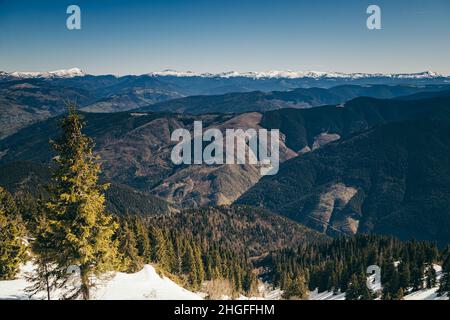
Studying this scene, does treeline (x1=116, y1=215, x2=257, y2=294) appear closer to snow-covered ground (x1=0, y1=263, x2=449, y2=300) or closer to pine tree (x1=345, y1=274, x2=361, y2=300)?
pine tree (x1=345, y1=274, x2=361, y2=300)

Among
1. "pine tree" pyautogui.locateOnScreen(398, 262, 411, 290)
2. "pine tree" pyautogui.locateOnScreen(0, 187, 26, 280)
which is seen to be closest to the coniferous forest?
"pine tree" pyautogui.locateOnScreen(0, 187, 26, 280)

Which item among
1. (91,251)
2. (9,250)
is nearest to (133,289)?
(91,251)

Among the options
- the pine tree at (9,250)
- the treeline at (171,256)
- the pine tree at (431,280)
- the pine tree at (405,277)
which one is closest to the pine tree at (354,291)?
the pine tree at (405,277)

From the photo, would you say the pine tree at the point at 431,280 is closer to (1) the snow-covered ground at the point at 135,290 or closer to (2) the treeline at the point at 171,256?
(2) the treeline at the point at 171,256

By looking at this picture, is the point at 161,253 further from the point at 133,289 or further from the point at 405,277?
the point at 133,289
